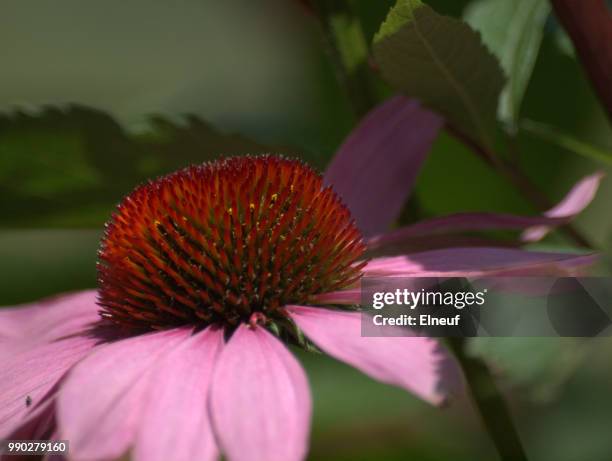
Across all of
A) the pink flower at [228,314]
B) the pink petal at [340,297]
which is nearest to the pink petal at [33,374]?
the pink flower at [228,314]

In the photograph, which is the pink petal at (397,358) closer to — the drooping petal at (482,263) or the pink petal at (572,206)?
the drooping petal at (482,263)

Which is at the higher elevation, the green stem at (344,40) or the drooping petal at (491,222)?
the green stem at (344,40)

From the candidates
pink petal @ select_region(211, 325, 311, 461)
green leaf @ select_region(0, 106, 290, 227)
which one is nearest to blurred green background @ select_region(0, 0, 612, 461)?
green leaf @ select_region(0, 106, 290, 227)

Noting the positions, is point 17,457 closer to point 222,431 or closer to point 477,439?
point 222,431

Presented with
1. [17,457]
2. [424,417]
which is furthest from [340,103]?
[17,457]

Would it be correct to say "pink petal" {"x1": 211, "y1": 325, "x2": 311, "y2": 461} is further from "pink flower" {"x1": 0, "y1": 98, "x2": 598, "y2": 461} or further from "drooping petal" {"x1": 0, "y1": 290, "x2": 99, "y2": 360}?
"drooping petal" {"x1": 0, "y1": 290, "x2": 99, "y2": 360}
